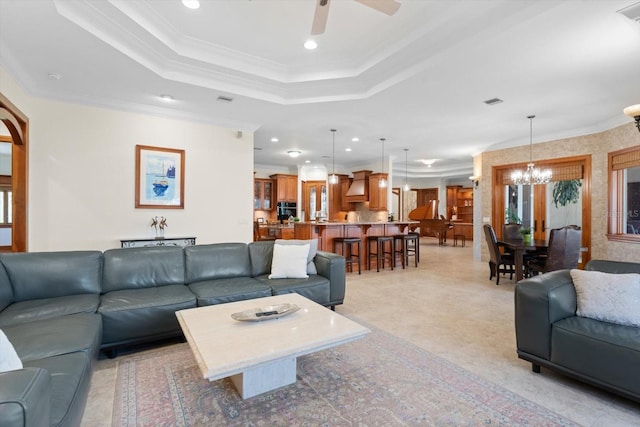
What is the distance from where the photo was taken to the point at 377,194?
914cm

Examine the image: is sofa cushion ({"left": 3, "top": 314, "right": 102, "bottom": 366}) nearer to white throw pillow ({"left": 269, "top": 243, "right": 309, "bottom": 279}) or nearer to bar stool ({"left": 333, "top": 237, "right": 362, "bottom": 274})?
white throw pillow ({"left": 269, "top": 243, "right": 309, "bottom": 279})

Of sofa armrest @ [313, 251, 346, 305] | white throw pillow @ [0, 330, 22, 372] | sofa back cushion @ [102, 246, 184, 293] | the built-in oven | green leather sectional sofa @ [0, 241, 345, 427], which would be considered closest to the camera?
white throw pillow @ [0, 330, 22, 372]

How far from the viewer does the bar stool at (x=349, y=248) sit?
6238mm

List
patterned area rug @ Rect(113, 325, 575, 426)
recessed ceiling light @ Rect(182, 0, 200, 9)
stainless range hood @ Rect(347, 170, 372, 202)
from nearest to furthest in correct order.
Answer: patterned area rug @ Rect(113, 325, 575, 426)
recessed ceiling light @ Rect(182, 0, 200, 9)
stainless range hood @ Rect(347, 170, 372, 202)

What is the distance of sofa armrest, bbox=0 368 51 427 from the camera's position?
0.96 m

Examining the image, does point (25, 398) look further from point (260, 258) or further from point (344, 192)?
point (344, 192)

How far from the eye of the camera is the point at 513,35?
2834 millimetres

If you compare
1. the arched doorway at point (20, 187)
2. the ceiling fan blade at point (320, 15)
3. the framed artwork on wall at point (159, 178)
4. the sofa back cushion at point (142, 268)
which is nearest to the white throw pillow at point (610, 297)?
the ceiling fan blade at point (320, 15)

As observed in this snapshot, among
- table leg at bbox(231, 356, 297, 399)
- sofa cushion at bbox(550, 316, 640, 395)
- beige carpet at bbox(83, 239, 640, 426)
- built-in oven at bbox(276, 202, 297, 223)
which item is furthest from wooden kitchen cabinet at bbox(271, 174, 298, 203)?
sofa cushion at bbox(550, 316, 640, 395)

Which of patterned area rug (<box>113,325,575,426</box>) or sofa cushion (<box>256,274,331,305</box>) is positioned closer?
patterned area rug (<box>113,325,575,426</box>)

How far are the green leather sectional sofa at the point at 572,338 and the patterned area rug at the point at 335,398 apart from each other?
16.9 inches

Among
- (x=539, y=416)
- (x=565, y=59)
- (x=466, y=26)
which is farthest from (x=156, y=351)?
(x=565, y=59)

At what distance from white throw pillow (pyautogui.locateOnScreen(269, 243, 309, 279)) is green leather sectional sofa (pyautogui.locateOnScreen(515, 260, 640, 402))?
7.18 feet

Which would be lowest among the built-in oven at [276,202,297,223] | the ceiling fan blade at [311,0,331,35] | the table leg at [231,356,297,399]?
the table leg at [231,356,297,399]
